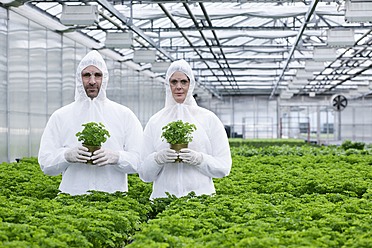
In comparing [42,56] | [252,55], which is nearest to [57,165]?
[42,56]

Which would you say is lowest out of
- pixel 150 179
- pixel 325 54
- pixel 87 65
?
pixel 150 179

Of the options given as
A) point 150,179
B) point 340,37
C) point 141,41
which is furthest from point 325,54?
point 150,179

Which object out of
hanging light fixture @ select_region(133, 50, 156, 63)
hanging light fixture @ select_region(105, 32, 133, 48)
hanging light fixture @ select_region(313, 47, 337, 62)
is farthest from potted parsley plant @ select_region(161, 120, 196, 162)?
hanging light fixture @ select_region(133, 50, 156, 63)

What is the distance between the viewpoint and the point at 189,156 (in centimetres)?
493

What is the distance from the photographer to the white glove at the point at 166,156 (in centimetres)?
491

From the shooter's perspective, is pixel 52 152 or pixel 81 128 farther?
pixel 81 128

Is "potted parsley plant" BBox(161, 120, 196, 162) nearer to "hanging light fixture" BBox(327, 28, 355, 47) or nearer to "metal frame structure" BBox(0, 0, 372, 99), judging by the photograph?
"metal frame structure" BBox(0, 0, 372, 99)

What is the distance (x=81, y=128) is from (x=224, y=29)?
10067mm

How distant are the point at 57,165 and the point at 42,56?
36.7ft

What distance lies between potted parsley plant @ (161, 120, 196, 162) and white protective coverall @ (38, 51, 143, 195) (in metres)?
0.35

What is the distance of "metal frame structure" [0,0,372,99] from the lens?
45.6 feet

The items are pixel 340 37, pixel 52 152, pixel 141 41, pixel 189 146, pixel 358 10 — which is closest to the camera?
pixel 52 152

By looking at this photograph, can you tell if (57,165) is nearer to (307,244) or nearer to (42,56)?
(307,244)

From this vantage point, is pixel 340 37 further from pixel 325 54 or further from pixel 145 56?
pixel 145 56
